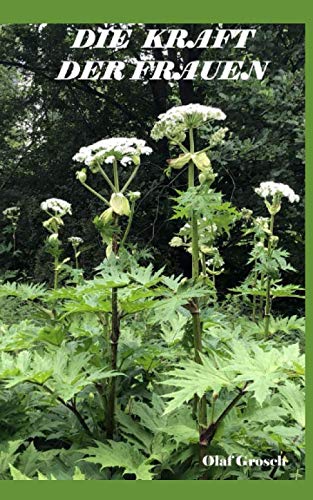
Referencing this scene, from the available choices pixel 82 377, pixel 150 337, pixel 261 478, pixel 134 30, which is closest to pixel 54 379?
pixel 82 377

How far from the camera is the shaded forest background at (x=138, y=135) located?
4320 millimetres

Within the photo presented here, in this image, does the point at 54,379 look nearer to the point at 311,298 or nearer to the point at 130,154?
the point at 130,154

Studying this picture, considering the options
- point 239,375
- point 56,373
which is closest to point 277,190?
point 239,375

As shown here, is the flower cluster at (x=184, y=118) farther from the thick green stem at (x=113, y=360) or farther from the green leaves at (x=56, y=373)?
the green leaves at (x=56, y=373)

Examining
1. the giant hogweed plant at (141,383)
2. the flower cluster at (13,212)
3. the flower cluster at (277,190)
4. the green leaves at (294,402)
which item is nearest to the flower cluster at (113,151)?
the giant hogweed plant at (141,383)

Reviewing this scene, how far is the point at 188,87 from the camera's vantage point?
4.10 meters

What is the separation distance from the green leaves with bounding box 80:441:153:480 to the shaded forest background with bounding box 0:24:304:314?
2145 mm

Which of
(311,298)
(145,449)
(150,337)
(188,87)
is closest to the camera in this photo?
(145,449)

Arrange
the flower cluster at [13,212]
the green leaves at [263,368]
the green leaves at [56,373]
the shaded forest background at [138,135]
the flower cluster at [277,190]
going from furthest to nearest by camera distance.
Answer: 1. the flower cluster at [13,212]
2. the shaded forest background at [138,135]
3. the flower cluster at [277,190]
4. the green leaves at [56,373]
5. the green leaves at [263,368]

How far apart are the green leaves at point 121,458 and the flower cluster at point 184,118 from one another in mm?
1068

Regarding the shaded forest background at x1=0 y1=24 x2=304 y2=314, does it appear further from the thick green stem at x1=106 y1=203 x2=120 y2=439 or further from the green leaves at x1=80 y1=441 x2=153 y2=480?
the green leaves at x1=80 y1=441 x2=153 y2=480

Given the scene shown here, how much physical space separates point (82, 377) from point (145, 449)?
36 centimetres

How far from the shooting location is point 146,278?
2.00m

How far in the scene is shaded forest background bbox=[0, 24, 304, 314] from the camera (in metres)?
4.32
